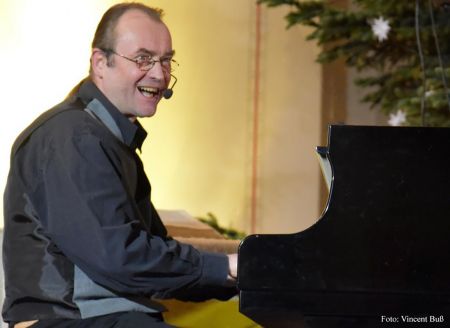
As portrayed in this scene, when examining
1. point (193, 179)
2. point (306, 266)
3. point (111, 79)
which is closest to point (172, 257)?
point (306, 266)

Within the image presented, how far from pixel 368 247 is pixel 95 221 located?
22.1 inches

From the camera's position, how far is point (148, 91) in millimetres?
2258

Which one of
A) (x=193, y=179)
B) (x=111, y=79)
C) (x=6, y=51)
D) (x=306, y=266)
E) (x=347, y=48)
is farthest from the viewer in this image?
(x=193, y=179)

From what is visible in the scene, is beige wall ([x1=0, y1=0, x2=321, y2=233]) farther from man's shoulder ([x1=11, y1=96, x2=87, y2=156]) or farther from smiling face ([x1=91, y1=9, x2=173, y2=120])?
man's shoulder ([x1=11, y1=96, x2=87, y2=156])

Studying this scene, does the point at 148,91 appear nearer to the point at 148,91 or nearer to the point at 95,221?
the point at 148,91

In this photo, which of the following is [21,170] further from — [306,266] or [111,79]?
[306,266]

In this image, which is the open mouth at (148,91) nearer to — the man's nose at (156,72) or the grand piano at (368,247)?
the man's nose at (156,72)

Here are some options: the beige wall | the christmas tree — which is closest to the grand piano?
the christmas tree

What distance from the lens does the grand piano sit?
1.91 meters

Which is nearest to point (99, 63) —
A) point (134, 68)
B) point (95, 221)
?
point (134, 68)

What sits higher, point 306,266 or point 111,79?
point 111,79

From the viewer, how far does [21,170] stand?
2.10 meters

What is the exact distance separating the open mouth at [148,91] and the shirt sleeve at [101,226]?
27 cm

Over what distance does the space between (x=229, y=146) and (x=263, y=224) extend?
52cm
